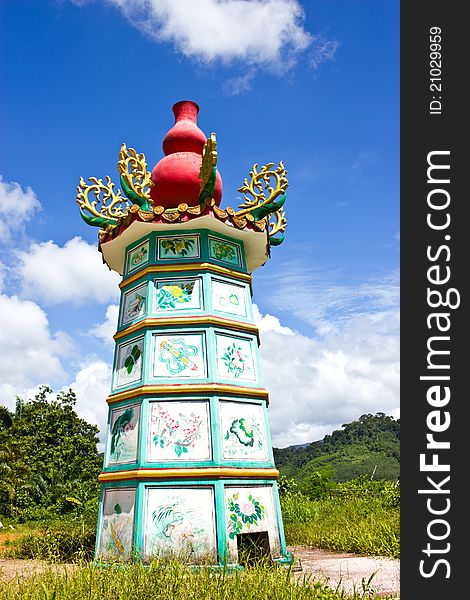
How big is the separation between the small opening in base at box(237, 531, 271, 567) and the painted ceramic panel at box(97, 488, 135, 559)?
4.92 feet

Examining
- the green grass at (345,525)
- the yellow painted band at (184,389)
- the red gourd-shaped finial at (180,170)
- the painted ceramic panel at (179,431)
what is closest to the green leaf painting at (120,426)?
the yellow painted band at (184,389)

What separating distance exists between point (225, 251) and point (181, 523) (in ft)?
14.5

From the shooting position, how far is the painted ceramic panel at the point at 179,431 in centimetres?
724

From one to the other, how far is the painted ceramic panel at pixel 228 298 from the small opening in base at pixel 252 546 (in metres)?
3.36

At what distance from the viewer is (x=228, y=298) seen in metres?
8.63

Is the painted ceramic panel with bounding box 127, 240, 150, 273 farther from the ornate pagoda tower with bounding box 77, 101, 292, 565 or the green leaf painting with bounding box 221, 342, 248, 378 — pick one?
the green leaf painting with bounding box 221, 342, 248, 378

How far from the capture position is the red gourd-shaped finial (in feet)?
30.6

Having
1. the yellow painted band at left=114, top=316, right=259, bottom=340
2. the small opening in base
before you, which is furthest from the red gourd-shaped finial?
the small opening in base

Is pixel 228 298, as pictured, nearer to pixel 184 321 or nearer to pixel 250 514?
pixel 184 321

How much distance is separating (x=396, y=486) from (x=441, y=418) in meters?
11.8

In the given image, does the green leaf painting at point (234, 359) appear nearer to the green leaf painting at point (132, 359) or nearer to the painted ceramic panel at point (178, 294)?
the painted ceramic panel at point (178, 294)

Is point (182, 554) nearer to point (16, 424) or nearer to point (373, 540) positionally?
point (373, 540)

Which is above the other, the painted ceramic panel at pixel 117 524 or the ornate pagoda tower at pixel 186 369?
the ornate pagoda tower at pixel 186 369

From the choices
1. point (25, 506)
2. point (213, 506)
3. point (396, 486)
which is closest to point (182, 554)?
point (213, 506)
